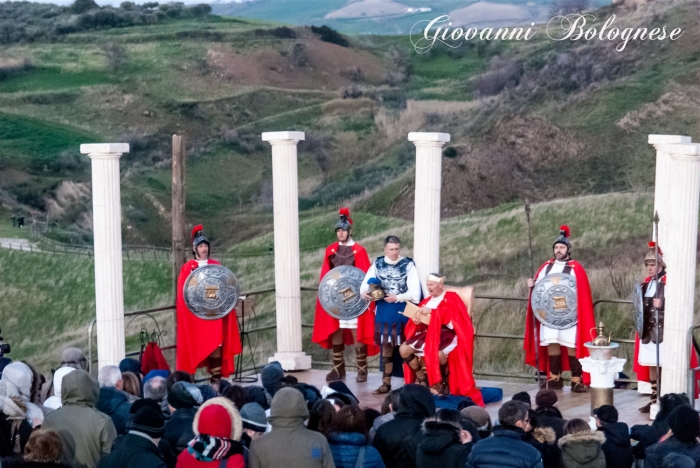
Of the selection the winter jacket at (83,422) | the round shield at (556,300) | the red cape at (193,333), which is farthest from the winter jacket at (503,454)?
the red cape at (193,333)

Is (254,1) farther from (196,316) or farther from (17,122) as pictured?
(196,316)

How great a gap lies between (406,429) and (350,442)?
0.50 metres

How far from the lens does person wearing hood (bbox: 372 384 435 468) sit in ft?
24.6

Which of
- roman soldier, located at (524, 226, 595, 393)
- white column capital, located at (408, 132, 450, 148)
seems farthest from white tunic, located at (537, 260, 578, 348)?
white column capital, located at (408, 132, 450, 148)

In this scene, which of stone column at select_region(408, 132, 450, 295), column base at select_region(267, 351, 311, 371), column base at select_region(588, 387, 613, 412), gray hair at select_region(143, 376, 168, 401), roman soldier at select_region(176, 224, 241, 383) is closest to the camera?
gray hair at select_region(143, 376, 168, 401)

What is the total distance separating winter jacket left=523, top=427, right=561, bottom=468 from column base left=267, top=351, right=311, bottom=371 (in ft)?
24.1

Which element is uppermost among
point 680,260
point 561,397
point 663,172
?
point 663,172

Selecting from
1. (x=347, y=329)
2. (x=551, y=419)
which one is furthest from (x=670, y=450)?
(x=347, y=329)

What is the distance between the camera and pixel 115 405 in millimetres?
8461

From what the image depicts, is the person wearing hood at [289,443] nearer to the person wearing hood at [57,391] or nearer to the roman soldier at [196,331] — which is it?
the person wearing hood at [57,391]

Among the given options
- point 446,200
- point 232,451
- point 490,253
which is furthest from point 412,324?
point 446,200

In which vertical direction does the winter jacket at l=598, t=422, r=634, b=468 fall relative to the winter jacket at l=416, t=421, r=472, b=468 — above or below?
below

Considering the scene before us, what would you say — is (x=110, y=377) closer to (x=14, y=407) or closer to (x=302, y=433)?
(x=14, y=407)

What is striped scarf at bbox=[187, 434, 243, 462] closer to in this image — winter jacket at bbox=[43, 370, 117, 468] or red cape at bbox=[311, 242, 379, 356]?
winter jacket at bbox=[43, 370, 117, 468]
